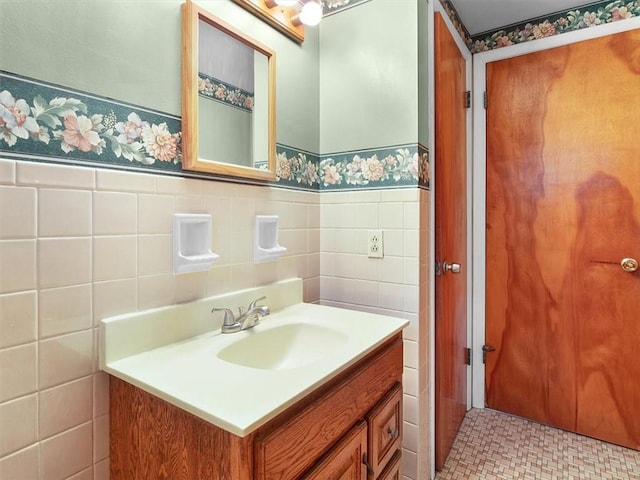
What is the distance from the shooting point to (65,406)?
29.8 inches

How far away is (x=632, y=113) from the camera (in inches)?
64.3

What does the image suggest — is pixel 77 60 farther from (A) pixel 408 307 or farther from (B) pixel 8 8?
(A) pixel 408 307

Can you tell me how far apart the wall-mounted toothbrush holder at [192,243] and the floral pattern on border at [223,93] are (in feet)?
1.25

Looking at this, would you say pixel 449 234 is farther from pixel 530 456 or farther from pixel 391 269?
pixel 530 456

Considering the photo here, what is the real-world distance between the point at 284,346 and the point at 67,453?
59 cm

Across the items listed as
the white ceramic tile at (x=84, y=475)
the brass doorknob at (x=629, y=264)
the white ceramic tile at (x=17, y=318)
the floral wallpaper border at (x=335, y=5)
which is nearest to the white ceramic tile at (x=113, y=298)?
the white ceramic tile at (x=17, y=318)

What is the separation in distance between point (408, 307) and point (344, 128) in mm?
787

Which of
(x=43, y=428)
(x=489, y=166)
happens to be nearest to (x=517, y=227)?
(x=489, y=166)

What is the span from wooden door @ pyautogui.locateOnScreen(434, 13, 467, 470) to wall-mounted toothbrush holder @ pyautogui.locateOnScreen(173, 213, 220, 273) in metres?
0.96

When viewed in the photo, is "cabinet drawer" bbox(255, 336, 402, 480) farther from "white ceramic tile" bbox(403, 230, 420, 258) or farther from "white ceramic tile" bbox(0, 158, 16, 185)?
"white ceramic tile" bbox(0, 158, 16, 185)

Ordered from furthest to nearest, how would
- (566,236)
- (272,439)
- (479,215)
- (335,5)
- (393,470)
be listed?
1. (479,215)
2. (566,236)
3. (335,5)
4. (393,470)
5. (272,439)

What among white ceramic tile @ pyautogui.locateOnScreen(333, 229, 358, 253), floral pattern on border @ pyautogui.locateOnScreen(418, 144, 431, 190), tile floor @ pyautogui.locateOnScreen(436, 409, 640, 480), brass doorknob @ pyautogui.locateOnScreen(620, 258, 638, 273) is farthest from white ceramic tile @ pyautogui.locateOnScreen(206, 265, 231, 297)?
brass doorknob @ pyautogui.locateOnScreen(620, 258, 638, 273)

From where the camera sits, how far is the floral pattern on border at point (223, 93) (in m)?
1.04

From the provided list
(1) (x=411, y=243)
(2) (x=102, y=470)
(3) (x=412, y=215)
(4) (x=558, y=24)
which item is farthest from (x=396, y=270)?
(4) (x=558, y=24)
